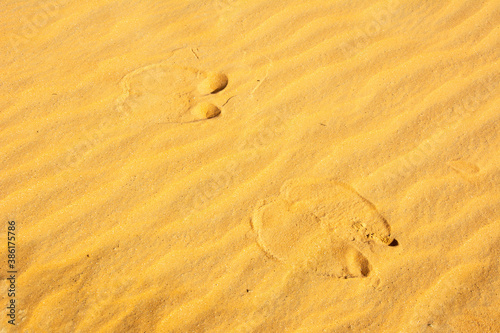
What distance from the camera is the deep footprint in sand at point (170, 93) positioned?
225 centimetres

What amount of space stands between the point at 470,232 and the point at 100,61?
6.89 feet

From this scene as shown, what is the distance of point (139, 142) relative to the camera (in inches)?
85.0

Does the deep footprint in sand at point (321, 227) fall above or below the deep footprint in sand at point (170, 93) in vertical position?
below

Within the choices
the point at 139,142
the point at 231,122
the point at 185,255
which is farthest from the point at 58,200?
the point at 231,122

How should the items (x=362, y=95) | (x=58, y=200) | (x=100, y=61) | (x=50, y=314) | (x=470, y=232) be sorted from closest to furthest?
(x=50, y=314)
(x=470, y=232)
(x=58, y=200)
(x=362, y=95)
(x=100, y=61)

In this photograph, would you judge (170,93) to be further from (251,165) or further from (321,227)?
(321,227)

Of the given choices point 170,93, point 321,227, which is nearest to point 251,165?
point 321,227

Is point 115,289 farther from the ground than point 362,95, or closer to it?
closer to it

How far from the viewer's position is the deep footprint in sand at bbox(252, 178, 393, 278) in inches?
71.1

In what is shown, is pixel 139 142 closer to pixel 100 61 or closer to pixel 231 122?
pixel 231 122

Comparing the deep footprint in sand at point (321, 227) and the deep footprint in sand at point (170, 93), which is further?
the deep footprint in sand at point (170, 93)

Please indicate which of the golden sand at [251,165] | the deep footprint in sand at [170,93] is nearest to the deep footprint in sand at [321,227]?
the golden sand at [251,165]

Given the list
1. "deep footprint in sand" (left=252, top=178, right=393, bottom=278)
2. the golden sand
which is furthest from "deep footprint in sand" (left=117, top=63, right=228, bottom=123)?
"deep footprint in sand" (left=252, top=178, right=393, bottom=278)

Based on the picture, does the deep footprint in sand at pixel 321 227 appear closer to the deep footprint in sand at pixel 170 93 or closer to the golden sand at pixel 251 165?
the golden sand at pixel 251 165
